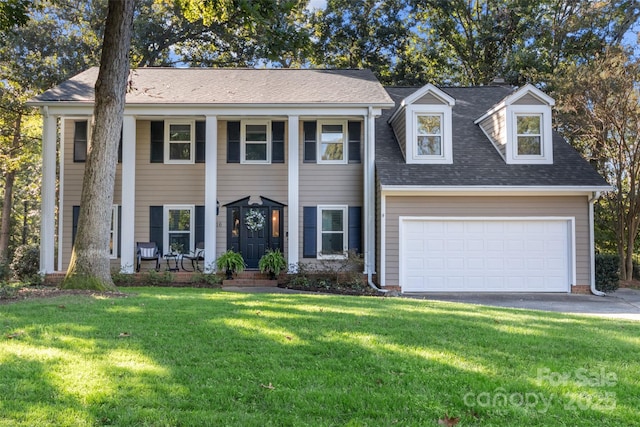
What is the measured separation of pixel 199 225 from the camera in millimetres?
13578

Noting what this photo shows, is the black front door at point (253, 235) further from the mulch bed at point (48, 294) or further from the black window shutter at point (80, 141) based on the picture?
the mulch bed at point (48, 294)

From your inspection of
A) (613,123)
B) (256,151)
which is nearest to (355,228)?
(256,151)

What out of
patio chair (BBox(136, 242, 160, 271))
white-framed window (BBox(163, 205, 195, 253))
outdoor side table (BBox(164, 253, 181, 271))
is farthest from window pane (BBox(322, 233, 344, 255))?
patio chair (BBox(136, 242, 160, 271))

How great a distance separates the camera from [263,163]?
547 inches

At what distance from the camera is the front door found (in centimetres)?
1355

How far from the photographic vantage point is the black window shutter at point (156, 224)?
44.4 ft

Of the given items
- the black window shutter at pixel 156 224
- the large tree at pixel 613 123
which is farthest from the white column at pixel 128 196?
the large tree at pixel 613 123

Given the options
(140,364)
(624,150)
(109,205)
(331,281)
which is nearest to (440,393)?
(140,364)

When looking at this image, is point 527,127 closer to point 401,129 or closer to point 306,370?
point 401,129

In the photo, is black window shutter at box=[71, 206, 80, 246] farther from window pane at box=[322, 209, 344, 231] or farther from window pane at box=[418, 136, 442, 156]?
window pane at box=[418, 136, 442, 156]

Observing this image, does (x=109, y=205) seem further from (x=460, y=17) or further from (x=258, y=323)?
(x=460, y=17)

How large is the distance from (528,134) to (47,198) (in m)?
14.0

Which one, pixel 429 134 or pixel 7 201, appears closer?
pixel 429 134

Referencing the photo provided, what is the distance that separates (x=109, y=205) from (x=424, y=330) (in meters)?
7.21
